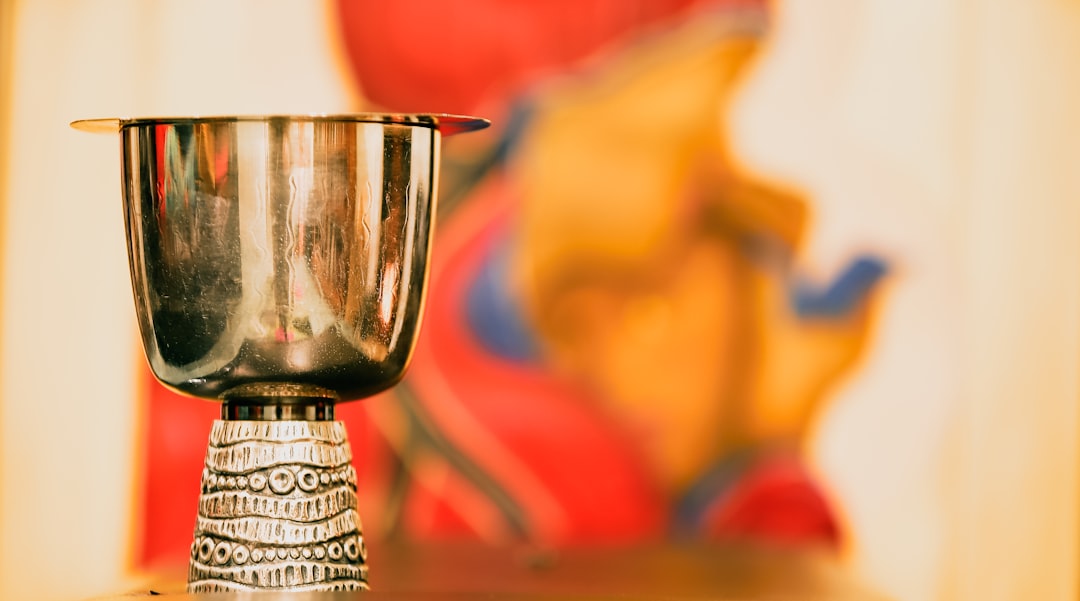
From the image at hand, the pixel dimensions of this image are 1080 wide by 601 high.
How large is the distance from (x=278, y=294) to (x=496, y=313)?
0.84 metres

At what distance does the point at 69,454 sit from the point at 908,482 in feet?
3.63

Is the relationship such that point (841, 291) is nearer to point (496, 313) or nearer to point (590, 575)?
point (496, 313)

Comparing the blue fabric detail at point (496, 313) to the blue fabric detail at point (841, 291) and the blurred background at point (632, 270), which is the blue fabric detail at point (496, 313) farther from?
the blue fabric detail at point (841, 291)

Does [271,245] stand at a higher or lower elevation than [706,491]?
higher

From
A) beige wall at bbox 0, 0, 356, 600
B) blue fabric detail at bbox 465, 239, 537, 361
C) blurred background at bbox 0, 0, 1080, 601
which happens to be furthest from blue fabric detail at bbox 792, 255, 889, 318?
beige wall at bbox 0, 0, 356, 600

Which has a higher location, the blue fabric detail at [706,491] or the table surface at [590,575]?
the table surface at [590,575]

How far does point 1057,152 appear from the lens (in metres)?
1.47

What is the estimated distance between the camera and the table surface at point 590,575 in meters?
0.74

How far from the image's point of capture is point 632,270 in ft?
4.85

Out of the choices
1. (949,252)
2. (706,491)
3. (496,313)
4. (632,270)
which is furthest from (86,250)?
(949,252)

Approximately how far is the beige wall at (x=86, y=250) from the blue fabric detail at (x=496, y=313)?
0.95ft

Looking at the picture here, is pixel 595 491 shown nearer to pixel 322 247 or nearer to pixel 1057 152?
pixel 1057 152

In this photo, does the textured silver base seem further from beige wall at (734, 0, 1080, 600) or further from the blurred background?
beige wall at (734, 0, 1080, 600)

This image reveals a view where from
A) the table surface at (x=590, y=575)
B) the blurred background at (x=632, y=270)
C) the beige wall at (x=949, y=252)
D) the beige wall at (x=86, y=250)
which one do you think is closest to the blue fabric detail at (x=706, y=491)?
the blurred background at (x=632, y=270)
